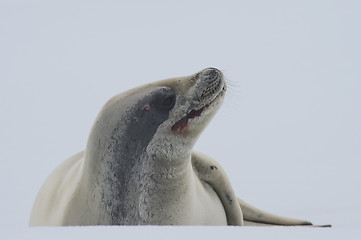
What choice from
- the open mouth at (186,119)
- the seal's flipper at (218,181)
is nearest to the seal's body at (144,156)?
the open mouth at (186,119)

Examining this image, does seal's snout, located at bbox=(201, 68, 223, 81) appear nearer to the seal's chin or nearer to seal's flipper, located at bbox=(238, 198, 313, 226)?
the seal's chin

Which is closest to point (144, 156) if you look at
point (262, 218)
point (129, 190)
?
point (129, 190)

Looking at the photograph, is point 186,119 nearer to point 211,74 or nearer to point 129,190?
point 211,74

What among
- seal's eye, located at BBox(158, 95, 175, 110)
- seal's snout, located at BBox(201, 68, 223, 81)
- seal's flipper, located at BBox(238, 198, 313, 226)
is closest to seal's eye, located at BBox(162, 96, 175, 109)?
seal's eye, located at BBox(158, 95, 175, 110)

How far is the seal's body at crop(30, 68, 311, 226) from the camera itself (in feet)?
9.89

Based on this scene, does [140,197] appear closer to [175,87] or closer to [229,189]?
[175,87]

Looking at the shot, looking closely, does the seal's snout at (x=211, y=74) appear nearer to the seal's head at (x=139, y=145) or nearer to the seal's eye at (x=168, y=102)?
the seal's head at (x=139, y=145)

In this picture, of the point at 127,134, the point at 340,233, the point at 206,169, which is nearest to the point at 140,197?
the point at 127,134

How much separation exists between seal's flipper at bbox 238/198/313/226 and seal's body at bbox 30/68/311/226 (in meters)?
1.38

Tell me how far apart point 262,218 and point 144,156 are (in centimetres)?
185

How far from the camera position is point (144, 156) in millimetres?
3031

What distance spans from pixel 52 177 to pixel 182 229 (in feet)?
8.25

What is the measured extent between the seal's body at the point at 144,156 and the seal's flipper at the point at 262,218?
4.52ft

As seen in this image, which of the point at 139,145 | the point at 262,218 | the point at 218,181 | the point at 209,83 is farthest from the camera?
the point at 262,218
